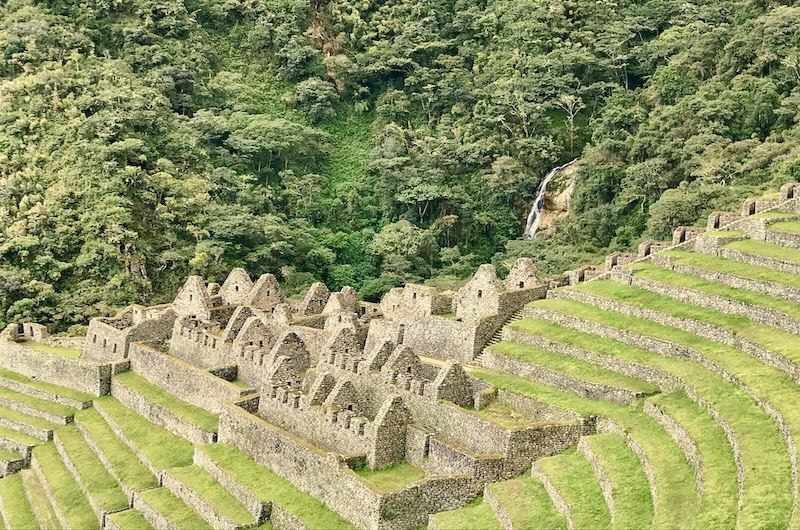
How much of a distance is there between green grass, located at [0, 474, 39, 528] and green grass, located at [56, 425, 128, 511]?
74.3 inches

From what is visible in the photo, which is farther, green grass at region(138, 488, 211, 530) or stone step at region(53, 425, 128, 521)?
stone step at region(53, 425, 128, 521)

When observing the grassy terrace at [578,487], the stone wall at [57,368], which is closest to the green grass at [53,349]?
the stone wall at [57,368]

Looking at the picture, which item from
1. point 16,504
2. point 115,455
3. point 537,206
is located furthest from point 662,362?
point 537,206

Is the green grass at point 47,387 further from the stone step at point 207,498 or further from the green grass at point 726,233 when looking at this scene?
the green grass at point 726,233

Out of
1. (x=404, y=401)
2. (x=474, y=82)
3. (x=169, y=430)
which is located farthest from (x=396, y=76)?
(x=404, y=401)

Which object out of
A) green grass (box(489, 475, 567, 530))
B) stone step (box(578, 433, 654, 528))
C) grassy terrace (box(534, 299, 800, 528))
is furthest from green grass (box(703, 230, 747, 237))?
green grass (box(489, 475, 567, 530))

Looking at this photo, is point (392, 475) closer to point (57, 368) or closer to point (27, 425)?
point (27, 425)

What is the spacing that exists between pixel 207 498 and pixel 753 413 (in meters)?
14.0

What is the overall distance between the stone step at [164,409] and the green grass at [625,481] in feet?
41.8

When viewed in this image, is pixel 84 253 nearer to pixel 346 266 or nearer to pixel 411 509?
pixel 346 266

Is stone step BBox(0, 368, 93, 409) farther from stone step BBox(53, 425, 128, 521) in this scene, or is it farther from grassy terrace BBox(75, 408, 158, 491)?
stone step BBox(53, 425, 128, 521)

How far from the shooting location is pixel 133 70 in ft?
232

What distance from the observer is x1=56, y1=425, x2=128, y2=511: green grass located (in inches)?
1254

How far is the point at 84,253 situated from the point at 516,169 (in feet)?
83.9
